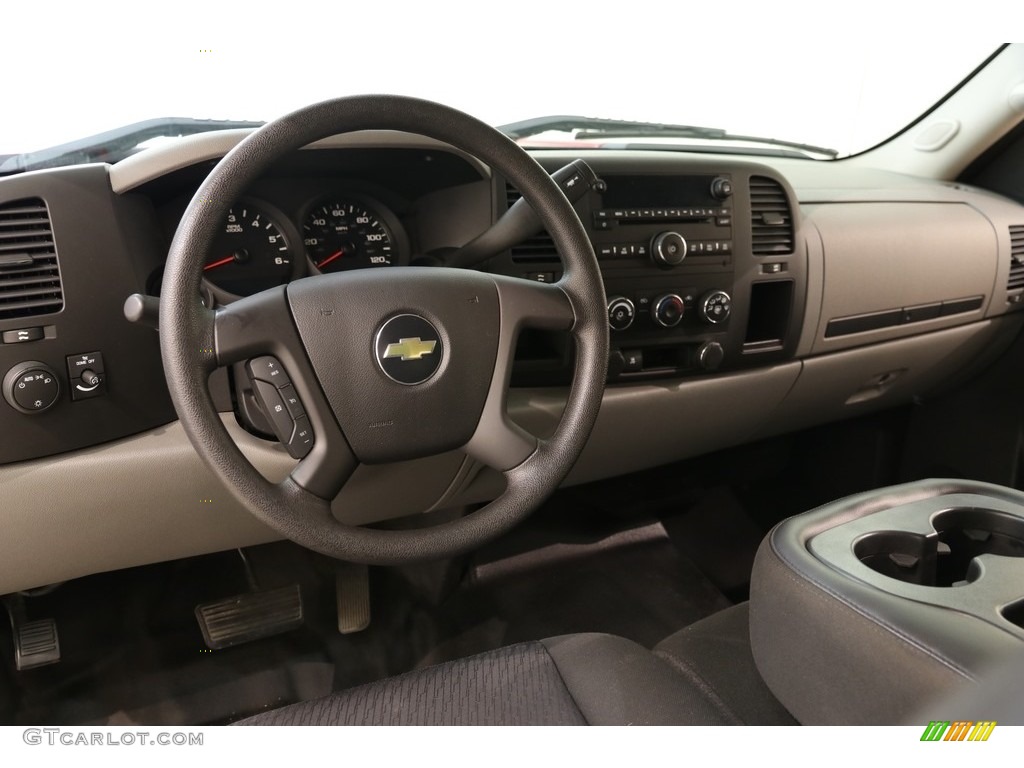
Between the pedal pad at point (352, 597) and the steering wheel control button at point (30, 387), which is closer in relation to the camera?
the steering wheel control button at point (30, 387)

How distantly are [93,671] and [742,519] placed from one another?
5.36 feet

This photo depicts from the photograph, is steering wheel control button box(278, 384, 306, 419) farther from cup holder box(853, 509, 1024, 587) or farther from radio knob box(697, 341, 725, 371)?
radio knob box(697, 341, 725, 371)

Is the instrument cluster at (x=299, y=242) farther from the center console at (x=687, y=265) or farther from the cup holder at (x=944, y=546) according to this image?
the cup holder at (x=944, y=546)

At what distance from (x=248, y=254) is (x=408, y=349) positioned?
1.30ft

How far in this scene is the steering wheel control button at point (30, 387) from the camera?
1.04m

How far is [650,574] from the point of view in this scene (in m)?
2.04

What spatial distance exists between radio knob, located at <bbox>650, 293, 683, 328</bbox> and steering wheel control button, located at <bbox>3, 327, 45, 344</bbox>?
A: 99 cm

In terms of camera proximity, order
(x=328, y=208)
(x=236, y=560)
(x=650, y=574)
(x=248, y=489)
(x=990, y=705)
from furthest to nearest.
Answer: (x=650, y=574)
(x=236, y=560)
(x=328, y=208)
(x=248, y=489)
(x=990, y=705)

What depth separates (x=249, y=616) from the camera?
1.65 m

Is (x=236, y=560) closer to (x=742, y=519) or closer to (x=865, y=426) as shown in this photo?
(x=742, y=519)

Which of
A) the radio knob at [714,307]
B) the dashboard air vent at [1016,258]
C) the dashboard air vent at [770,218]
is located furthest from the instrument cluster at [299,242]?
the dashboard air vent at [1016,258]
